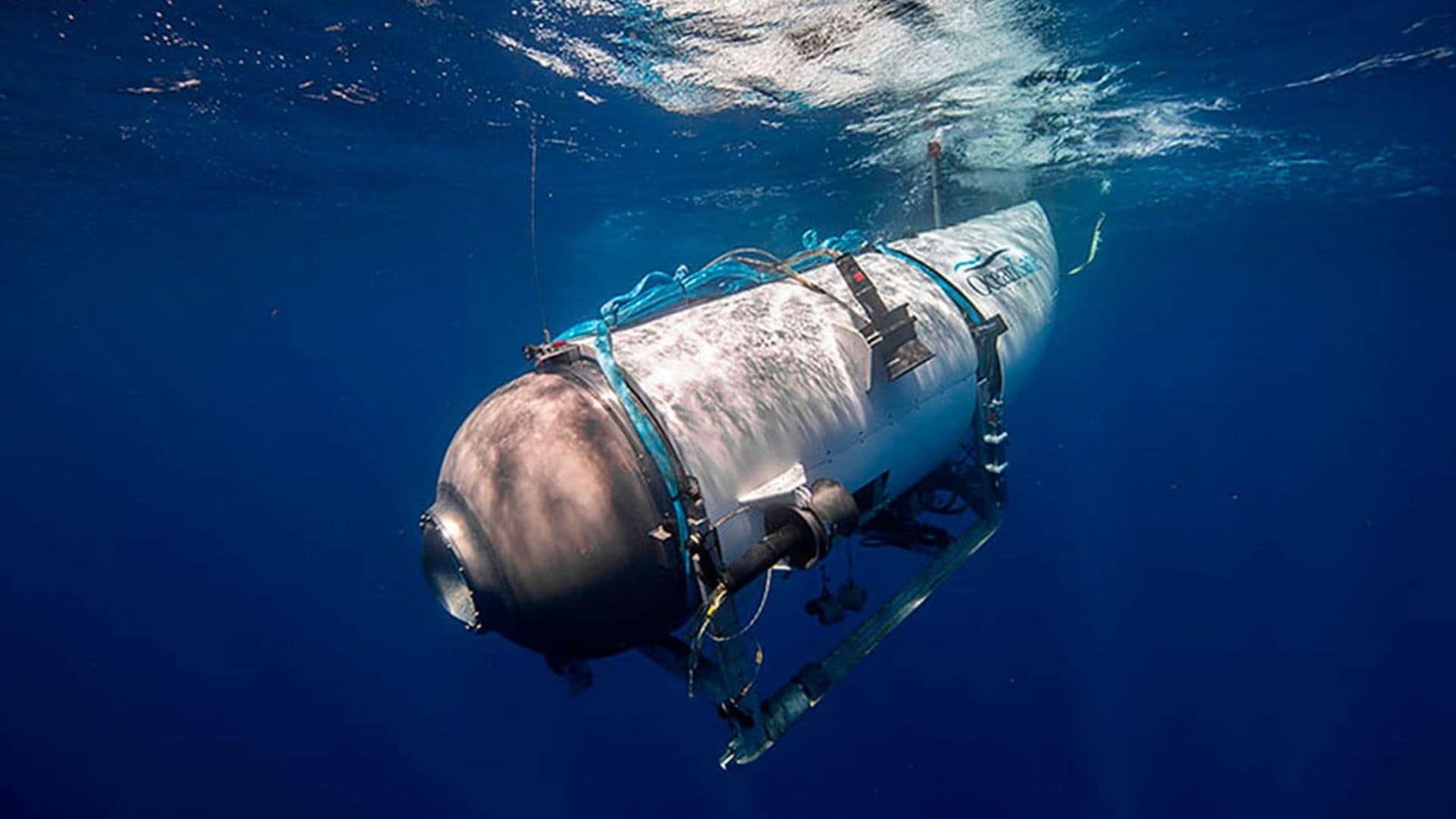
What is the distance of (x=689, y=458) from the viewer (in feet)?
9.37

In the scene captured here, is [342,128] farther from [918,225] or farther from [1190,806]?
[1190,806]

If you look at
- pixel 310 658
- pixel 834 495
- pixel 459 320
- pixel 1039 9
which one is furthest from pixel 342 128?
pixel 459 320

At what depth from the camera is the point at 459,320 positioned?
6781cm

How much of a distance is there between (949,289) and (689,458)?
9.09 feet

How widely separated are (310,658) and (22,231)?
1606cm

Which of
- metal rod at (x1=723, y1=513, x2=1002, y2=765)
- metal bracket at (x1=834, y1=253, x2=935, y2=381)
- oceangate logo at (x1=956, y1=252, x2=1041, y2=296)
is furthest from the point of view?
oceangate logo at (x1=956, y1=252, x2=1041, y2=296)

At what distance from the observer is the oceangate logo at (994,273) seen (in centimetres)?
491

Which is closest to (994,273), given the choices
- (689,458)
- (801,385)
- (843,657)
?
(801,385)

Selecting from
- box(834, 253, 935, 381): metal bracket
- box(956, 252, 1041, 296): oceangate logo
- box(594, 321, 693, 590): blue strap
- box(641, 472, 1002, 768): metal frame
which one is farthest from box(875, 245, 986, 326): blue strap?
box(594, 321, 693, 590): blue strap

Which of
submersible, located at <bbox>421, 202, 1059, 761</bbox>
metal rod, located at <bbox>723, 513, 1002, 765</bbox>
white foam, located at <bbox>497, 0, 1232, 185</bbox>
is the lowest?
metal rod, located at <bbox>723, 513, 1002, 765</bbox>

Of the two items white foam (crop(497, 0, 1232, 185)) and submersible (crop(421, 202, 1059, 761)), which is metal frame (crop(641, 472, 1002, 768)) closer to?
submersible (crop(421, 202, 1059, 761))

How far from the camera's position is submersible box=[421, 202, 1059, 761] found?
→ 8.94 ft

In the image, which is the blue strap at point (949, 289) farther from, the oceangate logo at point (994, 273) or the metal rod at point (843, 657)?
the metal rod at point (843, 657)

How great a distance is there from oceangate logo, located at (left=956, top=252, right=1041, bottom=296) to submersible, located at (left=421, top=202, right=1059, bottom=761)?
2.70 feet
